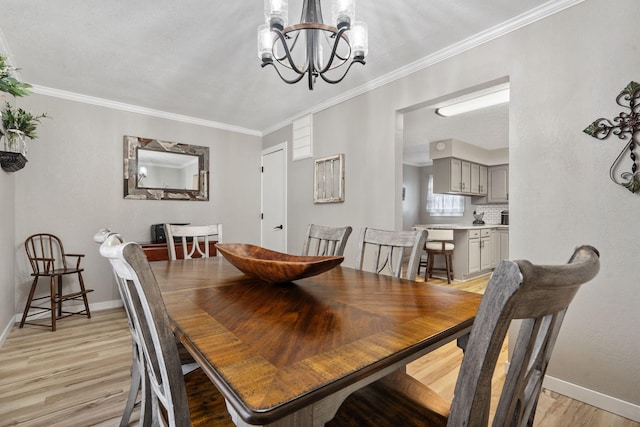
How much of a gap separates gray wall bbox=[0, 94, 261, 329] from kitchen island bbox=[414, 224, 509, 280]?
390 cm

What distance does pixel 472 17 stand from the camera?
2.12 m

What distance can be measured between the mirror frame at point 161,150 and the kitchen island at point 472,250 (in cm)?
388

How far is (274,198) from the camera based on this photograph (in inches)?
184

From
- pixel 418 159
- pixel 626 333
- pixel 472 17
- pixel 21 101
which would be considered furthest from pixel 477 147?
pixel 21 101

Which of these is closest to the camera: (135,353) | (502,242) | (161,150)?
(135,353)

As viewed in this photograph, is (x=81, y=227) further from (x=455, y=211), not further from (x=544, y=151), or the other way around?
(x=455, y=211)

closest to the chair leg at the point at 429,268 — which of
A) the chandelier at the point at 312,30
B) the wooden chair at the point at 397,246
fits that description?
the wooden chair at the point at 397,246

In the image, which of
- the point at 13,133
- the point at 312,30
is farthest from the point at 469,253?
the point at 13,133

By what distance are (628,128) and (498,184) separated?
5.51m

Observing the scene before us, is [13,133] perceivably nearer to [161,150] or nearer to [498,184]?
[161,150]

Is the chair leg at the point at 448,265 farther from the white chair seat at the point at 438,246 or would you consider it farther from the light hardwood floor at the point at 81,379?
the light hardwood floor at the point at 81,379

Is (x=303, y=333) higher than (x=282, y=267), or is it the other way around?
(x=282, y=267)

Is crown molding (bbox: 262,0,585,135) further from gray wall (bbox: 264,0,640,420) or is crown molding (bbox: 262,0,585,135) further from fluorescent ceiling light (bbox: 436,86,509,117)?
fluorescent ceiling light (bbox: 436,86,509,117)

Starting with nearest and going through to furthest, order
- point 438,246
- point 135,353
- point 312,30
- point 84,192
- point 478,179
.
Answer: point 135,353
point 312,30
point 84,192
point 438,246
point 478,179
